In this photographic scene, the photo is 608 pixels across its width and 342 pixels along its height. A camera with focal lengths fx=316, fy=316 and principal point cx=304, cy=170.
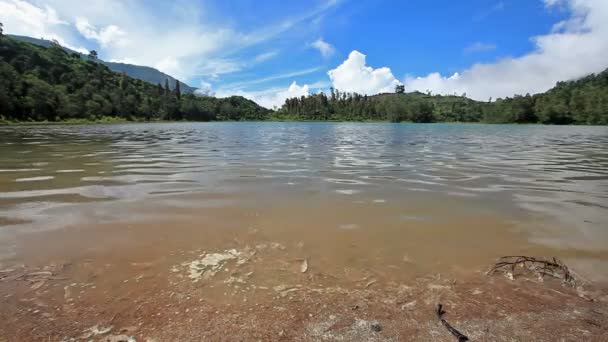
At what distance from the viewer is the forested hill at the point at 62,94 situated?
73.2 m

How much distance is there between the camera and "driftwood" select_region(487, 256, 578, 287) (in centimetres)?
373

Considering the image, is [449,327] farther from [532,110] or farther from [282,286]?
[532,110]

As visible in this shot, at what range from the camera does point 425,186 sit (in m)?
8.81

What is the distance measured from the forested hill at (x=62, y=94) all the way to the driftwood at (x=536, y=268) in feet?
288

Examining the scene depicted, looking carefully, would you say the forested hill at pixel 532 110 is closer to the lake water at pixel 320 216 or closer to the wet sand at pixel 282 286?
the lake water at pixel 320 216

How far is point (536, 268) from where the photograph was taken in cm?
392

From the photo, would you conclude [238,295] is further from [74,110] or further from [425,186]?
[74,110]

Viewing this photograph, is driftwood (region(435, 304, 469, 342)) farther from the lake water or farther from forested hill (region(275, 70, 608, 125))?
forested hill (region(275, 70, 608, 125))

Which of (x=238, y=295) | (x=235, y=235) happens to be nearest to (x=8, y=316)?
(x=238, y=295)

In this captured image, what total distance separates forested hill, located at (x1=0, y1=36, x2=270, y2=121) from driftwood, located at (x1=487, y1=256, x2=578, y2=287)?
87898 mm

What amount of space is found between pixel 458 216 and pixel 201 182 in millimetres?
6707

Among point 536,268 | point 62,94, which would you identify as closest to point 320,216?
point 536,268

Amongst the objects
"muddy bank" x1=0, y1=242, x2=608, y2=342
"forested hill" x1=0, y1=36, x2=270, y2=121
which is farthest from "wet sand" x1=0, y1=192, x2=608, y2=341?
"forested hill" x1=0, y1=36, x2=270, y2=121

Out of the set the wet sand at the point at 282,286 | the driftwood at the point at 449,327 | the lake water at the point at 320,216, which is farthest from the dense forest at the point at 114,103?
the driftwood at the point at 449,327
